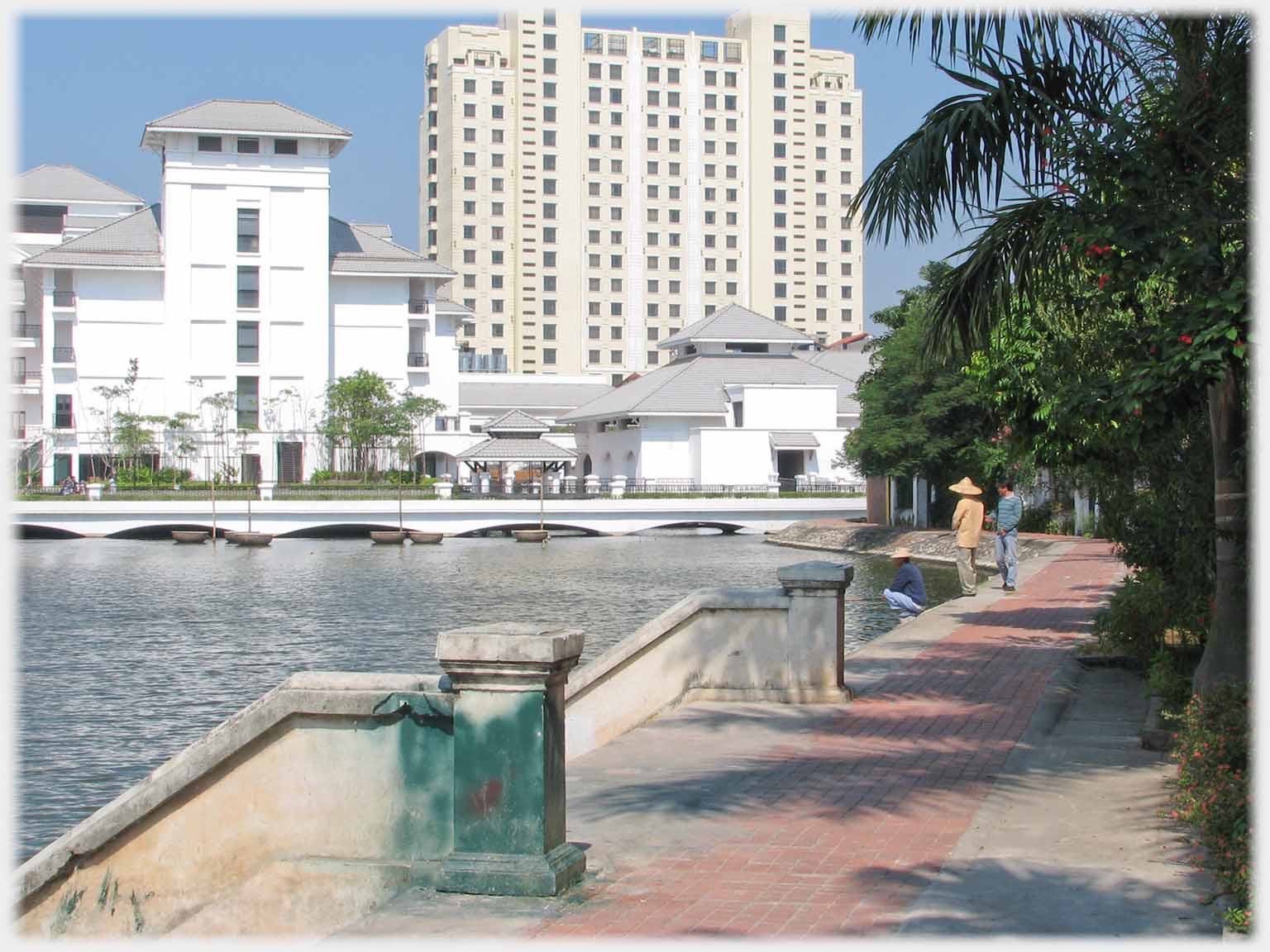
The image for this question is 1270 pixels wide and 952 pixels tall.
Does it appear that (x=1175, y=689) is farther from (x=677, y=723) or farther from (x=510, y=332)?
(x=510, y=332)

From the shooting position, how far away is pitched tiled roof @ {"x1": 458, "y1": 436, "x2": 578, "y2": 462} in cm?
6712

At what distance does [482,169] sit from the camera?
125 meters

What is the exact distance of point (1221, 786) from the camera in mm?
7016

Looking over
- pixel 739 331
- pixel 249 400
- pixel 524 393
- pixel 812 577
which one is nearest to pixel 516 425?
pixel 249 400

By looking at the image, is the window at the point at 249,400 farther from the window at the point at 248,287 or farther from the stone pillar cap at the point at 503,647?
the stone pillar cap at the point at 503,647

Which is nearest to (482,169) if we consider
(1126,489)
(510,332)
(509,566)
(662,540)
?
(510,332)

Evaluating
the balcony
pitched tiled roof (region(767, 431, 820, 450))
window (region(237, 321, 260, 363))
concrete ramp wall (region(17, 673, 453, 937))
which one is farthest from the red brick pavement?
the balcony

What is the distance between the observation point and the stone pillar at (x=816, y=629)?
41.2ft

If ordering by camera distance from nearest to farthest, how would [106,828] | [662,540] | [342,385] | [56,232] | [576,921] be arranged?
[576,921] < [106,828] < [662,540] < [342,385] < [56,232]

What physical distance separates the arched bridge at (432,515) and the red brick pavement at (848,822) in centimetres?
5112

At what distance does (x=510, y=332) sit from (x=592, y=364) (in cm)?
788

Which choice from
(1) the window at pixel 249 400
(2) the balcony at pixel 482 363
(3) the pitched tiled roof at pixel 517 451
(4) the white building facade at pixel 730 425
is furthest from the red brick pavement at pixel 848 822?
(2) the balcony at pixel 482 363

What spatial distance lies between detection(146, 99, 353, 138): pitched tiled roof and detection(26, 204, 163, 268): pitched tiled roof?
245 inches

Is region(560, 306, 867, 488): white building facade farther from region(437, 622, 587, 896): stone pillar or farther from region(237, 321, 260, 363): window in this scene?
region(437, 622, 587, 896): stone pillar
